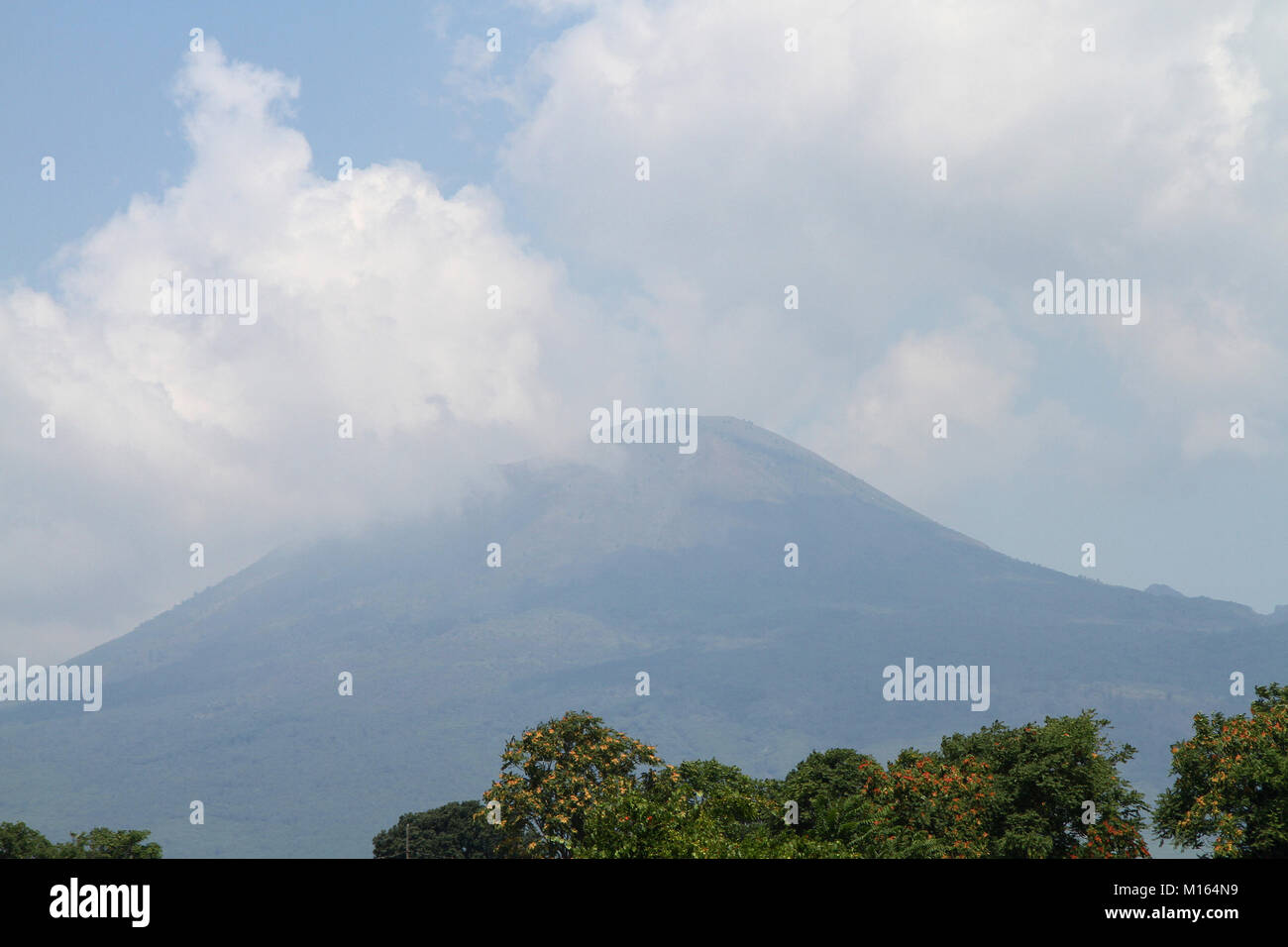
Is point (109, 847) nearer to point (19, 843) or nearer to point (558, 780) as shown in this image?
point (19, 843)

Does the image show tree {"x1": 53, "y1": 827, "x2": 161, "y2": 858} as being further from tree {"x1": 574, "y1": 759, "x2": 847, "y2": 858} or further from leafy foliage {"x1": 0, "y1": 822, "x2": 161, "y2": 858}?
tree {"x1": 574, "y1": 759, "x2": 847, "y2": 858}

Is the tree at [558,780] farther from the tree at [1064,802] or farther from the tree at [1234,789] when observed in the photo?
the tree at [1234,789]

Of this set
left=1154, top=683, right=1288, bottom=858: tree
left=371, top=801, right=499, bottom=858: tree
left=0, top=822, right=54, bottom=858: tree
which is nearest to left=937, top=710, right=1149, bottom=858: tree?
left=1154, top=683, right=1288, bottom=858: tree
